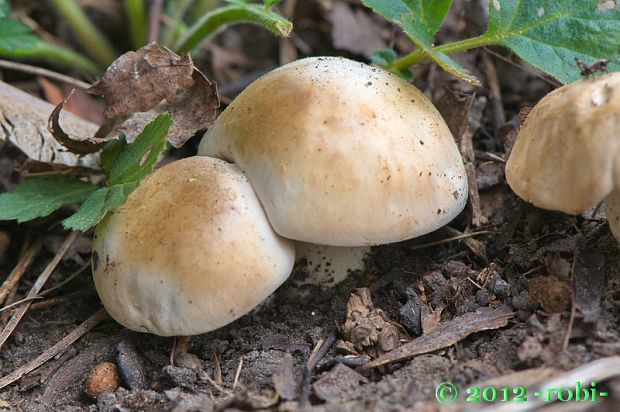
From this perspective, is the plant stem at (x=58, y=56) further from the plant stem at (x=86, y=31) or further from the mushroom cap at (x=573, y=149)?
the mushroom cap at (x=573, y=149)

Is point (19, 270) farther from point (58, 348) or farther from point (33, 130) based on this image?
point (33, 130)

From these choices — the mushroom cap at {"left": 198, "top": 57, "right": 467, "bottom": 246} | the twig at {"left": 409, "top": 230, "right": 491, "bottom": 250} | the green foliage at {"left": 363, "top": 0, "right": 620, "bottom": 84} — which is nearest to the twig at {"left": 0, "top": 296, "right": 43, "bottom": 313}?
the mushroom cap at {"left": 198, "top": 57, "right": 467, "bottom": 246}

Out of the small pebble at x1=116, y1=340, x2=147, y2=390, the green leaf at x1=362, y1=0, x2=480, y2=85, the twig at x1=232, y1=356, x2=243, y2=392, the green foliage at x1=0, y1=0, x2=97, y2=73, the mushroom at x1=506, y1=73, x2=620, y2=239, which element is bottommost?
the small pebble at x1=116, y1=340, x2=147, y2=390

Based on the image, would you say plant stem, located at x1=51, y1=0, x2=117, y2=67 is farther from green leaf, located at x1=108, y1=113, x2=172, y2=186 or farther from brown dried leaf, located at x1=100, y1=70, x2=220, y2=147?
green leaf, located at x1=108, y1=113, x2=172, y2=186

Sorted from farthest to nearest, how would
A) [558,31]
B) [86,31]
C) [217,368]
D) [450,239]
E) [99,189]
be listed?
[86,31]
[450,239]
[99,189]
[558,31]
[217,368]

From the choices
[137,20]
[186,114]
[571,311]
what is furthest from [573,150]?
[137,20]

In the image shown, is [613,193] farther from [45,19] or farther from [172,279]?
[45,19]
